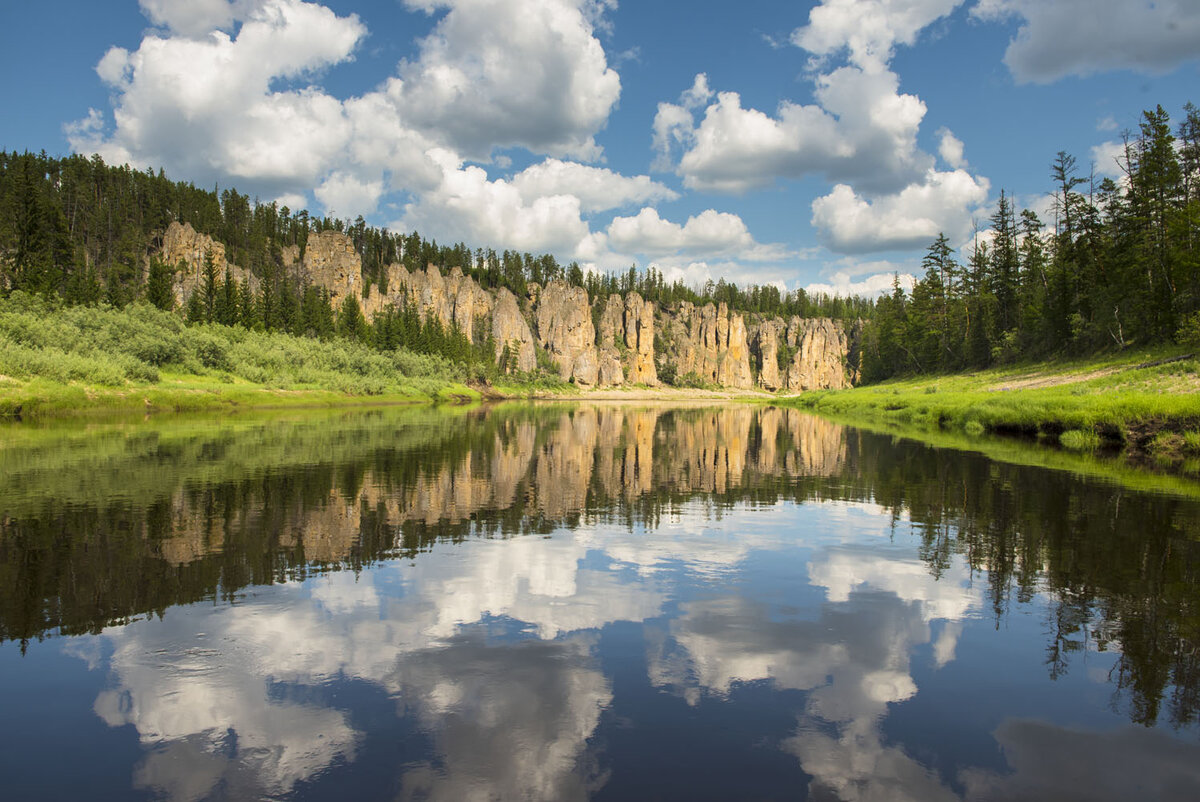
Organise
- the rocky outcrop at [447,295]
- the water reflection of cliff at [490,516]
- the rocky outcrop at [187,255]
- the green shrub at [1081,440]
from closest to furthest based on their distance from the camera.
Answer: the water reflection of cliff at [490,516]
the green shrub at [1081,440]
the rocky outcrop at [187,255]
the rocky outcrop at [447,295]

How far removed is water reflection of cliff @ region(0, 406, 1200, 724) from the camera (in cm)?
948

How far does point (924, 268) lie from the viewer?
100 metres

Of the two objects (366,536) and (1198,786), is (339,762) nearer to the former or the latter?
(1198,786)

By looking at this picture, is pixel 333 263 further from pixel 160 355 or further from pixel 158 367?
pixel 158 367

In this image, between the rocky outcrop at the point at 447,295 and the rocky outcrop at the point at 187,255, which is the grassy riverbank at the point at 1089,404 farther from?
the rocky outcrop at the point at 447,295

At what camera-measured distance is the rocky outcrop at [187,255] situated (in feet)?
408

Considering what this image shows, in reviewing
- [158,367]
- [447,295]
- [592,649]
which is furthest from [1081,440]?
[447,295]

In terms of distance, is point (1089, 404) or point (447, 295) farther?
point (447, 295)

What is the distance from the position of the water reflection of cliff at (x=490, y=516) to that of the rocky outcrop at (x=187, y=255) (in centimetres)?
10693

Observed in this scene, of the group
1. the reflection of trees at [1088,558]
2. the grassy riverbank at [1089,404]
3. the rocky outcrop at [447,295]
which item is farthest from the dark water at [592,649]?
the rocky outcrop at [447,295]

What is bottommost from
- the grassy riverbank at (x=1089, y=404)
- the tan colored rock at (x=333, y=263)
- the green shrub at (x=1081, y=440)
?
the green shrub at (x=1081, y=440)

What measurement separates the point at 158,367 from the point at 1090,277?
281 ft

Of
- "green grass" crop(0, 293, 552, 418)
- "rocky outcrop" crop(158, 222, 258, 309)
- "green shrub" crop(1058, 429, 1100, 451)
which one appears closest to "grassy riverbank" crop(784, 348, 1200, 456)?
"green shrub" crop(1058, 429, 1100, 451)

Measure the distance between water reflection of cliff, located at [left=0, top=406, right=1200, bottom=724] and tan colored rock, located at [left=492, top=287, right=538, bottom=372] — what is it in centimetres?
15731
